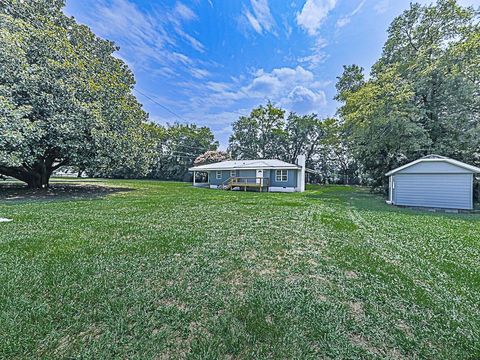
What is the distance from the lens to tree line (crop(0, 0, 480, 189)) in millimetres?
9156

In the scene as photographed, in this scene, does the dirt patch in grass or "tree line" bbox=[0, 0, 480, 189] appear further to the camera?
the dirt patch in grass

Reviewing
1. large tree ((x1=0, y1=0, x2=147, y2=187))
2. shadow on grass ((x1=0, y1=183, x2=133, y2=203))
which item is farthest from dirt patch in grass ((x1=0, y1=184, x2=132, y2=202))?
large tree ((x1=0, y1=0, x2=147, y2=187))

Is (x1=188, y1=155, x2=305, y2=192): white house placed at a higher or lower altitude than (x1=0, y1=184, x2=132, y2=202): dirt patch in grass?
higher

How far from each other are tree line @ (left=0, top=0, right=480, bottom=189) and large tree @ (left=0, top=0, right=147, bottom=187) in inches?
1.6

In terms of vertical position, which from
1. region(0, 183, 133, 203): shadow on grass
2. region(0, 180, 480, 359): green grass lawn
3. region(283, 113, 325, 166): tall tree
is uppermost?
region(283, 113, 325, 166): tall tree

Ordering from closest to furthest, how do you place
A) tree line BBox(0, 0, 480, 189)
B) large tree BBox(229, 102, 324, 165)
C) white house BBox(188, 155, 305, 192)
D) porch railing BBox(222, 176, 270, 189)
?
tree line BBox(0, 0, 480, 189)
white house BBox(188, 155, 305, 192)
porch railing BBox(222, 176, 270, 189)
large tree BBox(229, 102, 324, 165)

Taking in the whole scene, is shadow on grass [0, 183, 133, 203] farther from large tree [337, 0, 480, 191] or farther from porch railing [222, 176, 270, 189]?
large tree [337, 0, 480, 191]

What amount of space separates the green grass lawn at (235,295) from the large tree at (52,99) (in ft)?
19.0

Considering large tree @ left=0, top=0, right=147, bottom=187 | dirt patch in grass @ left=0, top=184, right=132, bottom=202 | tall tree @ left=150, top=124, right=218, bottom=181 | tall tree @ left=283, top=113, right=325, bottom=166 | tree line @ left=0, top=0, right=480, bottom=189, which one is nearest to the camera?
large tree @ left=0, top=0, right=147, bottom=187

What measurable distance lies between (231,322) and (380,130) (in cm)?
1423

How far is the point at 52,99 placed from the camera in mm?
9617

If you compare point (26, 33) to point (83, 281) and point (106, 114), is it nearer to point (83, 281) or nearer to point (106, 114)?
point (106, 114)

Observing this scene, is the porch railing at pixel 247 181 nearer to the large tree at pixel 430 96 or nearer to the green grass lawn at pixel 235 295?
the large tree at pixel 430 96

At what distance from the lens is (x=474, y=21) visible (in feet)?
42.7
